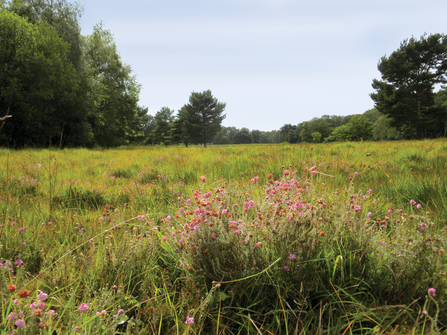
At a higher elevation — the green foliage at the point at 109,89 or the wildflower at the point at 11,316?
the green foliage at the point at 109,89

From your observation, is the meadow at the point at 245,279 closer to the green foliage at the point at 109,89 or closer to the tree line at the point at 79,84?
the tree line at the point at 79,84

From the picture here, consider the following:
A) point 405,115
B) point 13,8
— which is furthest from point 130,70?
point 405,115

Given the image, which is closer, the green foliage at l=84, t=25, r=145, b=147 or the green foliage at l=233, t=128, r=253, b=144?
the green foliage at l=84, t=25, r=145, b=147

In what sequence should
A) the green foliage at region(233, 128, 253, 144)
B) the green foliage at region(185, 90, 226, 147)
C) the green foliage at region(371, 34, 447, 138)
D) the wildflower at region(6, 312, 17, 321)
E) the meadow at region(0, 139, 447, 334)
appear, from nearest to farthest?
the wildflower at region(6, 312, 17, 321)
the meadow at region(0, 139, 447, 334)
the green foliage at region(371, 34, 447, 138)
the green foliage at region(185, 90, 226, 147)
the green foliage at region(233, 128, 253, 144)

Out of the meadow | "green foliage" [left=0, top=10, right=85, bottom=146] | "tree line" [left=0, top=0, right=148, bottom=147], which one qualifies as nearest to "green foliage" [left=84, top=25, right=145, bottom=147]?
"tree line" [left=0, top=0, right=148, bottom=147]

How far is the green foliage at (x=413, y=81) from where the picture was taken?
1281 inches

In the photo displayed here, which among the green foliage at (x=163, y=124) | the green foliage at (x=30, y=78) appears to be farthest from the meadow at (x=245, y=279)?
the green foliage at (x=163, y=124)

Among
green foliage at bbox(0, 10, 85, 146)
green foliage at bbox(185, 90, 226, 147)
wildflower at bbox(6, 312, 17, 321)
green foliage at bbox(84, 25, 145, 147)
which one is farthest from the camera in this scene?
green foliage at bbox(185, 90, 226, 147)

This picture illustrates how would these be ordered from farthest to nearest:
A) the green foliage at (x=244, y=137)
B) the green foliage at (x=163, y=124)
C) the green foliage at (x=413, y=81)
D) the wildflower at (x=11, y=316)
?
the green foliage at (x=244, y=137), the green foliage at (x=163, y=124), the green foliage at (x=413, y=81), the wildflower at (x=11, y=316)

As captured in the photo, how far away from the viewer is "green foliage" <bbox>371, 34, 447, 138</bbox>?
32531 mm

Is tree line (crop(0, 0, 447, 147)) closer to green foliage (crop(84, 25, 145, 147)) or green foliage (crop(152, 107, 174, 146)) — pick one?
green foliage (crop(84, 25, 145, 147))

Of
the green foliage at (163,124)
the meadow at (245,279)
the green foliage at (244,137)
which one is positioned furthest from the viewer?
the green foliage at (244,137)

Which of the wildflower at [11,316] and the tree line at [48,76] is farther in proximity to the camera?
the tree line at [48,76]

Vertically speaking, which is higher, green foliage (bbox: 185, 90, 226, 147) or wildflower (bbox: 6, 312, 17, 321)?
green foliage (bbox: 185, 90, 226, 147)
